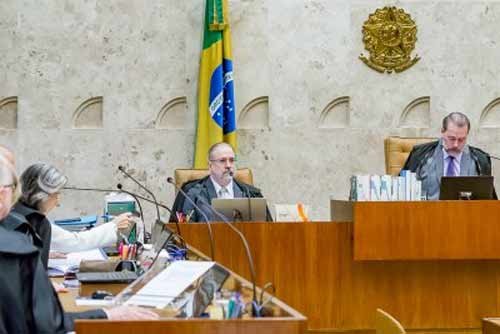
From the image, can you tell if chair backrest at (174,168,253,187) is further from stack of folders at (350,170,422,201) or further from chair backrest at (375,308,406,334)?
chair backrest at (375,308,406,334)

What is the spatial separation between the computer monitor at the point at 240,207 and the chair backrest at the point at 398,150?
1.71 meters

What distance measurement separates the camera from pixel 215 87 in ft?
23.0

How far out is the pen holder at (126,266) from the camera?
362 cm

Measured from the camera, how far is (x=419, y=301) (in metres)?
5.14

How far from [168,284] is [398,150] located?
13.8ft

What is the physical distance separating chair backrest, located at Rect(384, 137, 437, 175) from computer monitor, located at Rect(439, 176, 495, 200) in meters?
1.31

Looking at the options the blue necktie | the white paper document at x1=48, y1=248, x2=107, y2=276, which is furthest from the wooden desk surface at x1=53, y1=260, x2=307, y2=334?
the blue necktie

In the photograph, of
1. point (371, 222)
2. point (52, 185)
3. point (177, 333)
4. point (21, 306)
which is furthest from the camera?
point (371, 222)

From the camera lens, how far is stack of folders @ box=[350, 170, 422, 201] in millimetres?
5148

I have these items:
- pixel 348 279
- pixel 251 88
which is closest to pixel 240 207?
pixel 348 279

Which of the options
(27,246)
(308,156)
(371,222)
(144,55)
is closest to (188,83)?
(144,55)

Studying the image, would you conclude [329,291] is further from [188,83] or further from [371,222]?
[188,83]

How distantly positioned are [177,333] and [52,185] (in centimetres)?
155

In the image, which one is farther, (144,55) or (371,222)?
(144,55)
